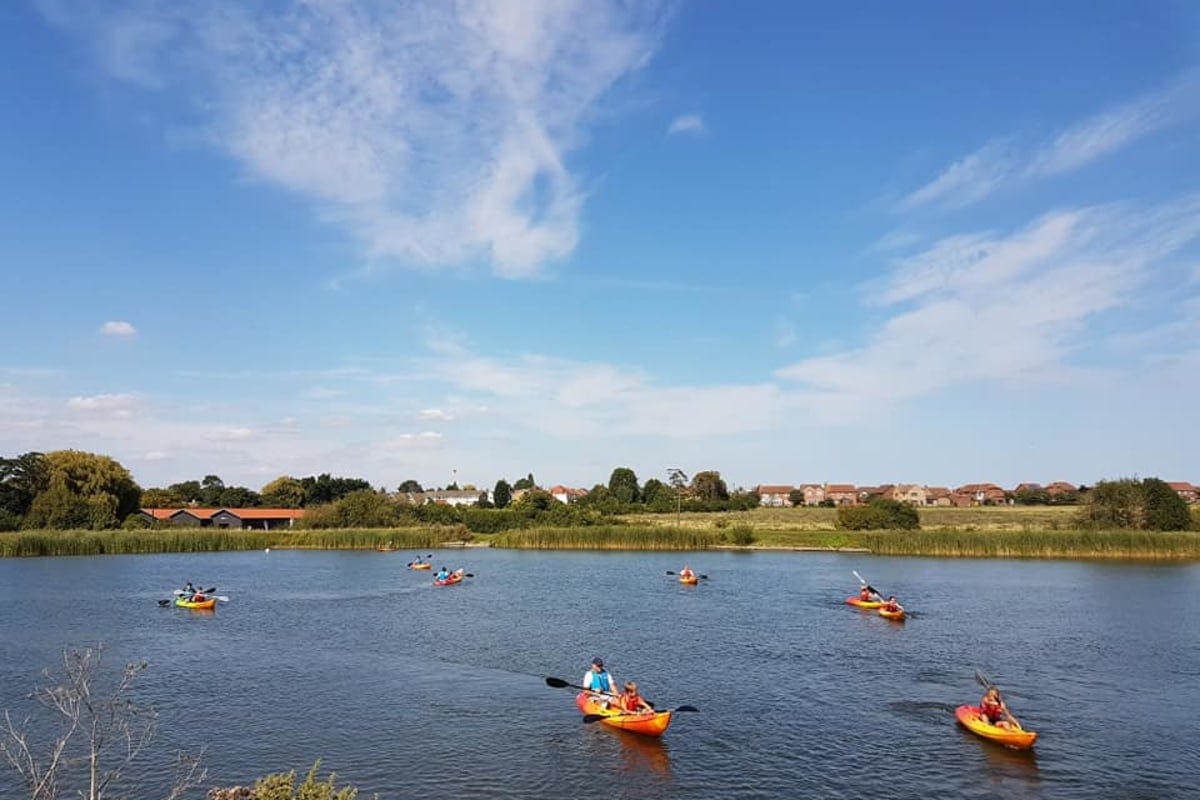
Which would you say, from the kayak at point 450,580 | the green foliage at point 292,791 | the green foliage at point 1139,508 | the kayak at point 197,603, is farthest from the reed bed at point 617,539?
the green foliage at point 292,791

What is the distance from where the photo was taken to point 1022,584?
5669 centimetres

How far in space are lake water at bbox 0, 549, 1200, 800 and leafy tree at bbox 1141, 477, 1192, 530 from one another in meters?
24.1

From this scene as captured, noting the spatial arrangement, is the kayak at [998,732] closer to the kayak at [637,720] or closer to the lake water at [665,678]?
the lake water at [665,678]

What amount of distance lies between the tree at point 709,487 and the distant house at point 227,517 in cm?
7508

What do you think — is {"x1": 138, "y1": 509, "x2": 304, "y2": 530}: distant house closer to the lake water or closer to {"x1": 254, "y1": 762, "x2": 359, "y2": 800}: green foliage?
the lake water

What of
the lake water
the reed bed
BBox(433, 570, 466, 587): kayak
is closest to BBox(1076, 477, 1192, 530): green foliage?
the lake water

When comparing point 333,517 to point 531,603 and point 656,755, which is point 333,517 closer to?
point 531,603

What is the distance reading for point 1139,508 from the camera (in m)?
81.5

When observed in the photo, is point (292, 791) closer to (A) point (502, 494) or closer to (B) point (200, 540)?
(B) point (200, 540)

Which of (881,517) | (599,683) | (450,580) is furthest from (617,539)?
(599,683)

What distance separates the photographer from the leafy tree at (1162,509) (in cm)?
8138

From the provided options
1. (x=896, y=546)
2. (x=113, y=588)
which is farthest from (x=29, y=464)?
(x=896, y=546)

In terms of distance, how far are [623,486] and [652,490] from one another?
11.6m

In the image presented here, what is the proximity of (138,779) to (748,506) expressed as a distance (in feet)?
471
